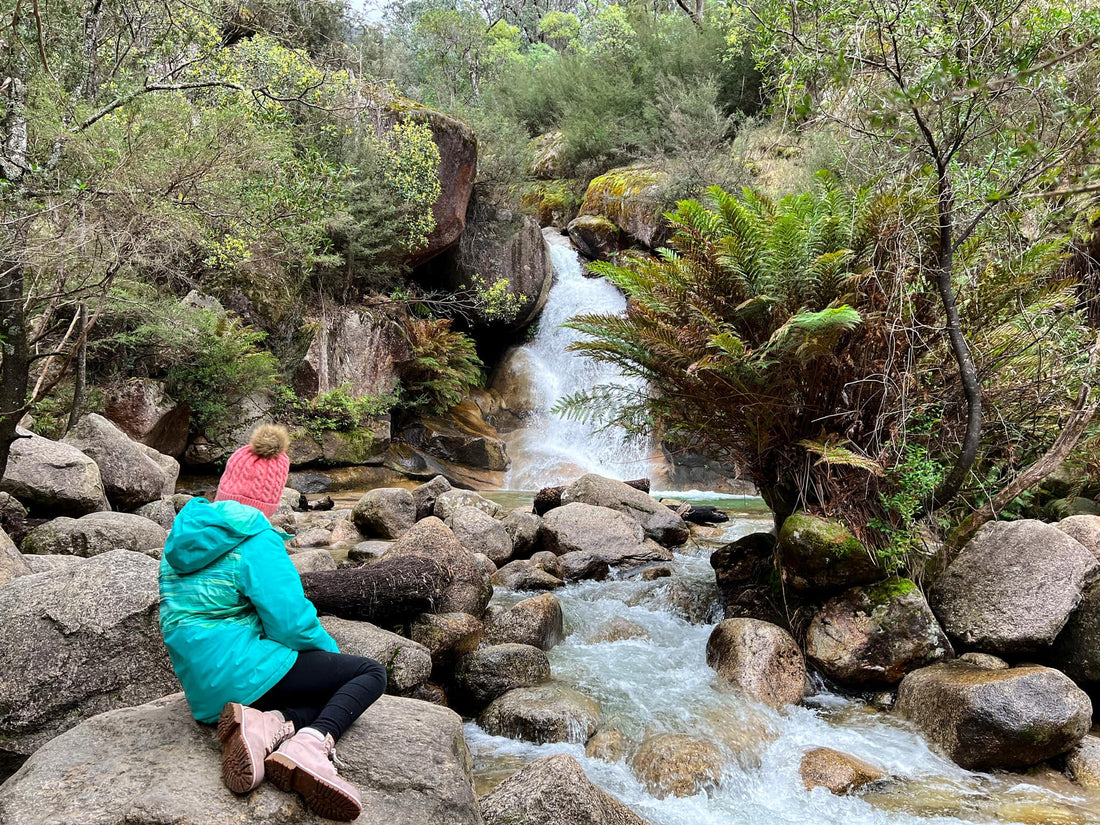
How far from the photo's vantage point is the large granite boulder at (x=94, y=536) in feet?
20.5

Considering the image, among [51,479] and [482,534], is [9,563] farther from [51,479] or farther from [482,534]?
[482,534]

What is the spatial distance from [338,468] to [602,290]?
952cm

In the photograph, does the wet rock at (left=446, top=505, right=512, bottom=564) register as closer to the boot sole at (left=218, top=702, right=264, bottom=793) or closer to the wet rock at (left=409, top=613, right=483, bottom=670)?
the wet rock at (left=409, top=613, right=483, bottom=670)

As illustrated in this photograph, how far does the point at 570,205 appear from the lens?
77.7ft

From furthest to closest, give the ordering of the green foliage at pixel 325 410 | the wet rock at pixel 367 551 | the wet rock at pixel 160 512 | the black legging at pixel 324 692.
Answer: the green foliage at pixel 325 410 → the wet rock at pixel 160 512 → the wet rock at pixel 367 551 → the black legging at pixel 324 692

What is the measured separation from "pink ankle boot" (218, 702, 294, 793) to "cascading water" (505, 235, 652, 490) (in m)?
11.7

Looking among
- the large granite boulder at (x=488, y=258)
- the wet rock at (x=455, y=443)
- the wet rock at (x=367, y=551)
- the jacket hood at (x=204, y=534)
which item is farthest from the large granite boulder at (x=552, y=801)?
the large granite boulder at (x=488, y=258)

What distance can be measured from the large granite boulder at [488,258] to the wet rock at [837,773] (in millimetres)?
14315

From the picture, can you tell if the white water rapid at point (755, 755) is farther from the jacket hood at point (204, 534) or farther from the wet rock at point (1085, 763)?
the jacket hood at point (204, 534)

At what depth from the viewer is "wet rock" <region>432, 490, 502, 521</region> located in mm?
8938

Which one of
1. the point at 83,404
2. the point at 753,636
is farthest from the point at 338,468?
the point at 753,636

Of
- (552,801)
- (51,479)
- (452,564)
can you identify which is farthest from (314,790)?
(51,479)

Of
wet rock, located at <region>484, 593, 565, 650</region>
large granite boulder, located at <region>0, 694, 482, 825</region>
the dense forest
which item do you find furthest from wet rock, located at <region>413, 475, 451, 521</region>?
large granite boulder, located at <region>0, 694, 482, 825</region>

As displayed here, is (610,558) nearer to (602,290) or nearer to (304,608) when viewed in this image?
(304,608)
